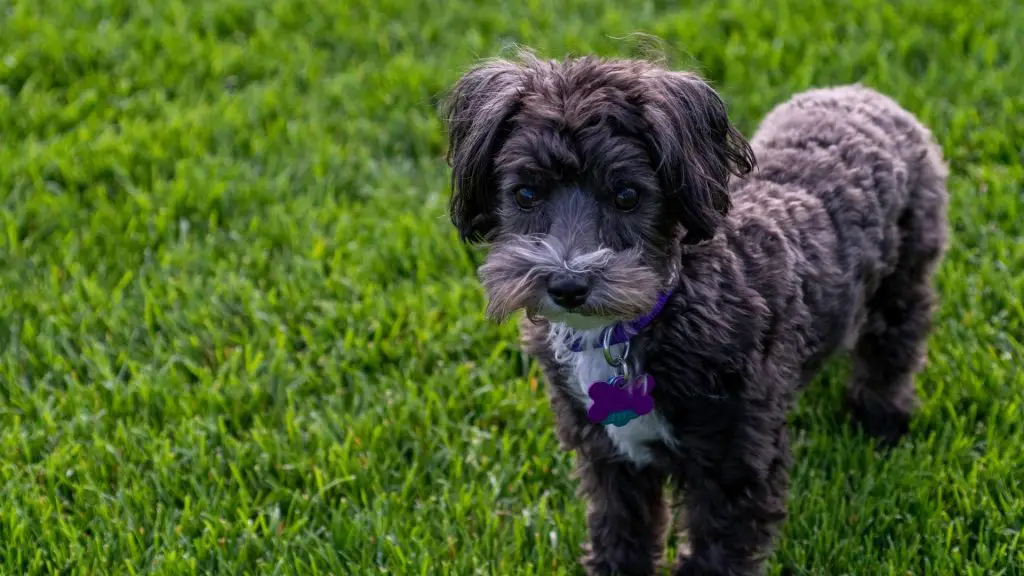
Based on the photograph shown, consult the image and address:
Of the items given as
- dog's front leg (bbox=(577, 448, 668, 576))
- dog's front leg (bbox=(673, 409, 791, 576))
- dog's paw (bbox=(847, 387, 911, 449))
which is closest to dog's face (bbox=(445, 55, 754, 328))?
dog's front leg (bbox=(673, 409, 791, 576))

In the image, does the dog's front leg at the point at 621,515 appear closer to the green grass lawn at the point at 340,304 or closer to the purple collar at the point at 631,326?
the green grass lawn at the point at 340,304

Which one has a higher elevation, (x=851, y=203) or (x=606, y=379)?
(x=851, y=203)

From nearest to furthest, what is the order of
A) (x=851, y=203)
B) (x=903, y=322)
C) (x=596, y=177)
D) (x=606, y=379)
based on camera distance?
(x=596, y=177) < (x=606, y=379) < (x=851, y=203) < (x=903, y=322)

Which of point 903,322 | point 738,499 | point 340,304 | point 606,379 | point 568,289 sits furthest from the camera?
point 340,304

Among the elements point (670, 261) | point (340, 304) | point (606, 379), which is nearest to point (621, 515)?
point (606, 379)

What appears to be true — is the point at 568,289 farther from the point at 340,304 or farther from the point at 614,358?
the point at 340,304

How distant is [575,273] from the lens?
3.24 m

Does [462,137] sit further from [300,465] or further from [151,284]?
[151,284]

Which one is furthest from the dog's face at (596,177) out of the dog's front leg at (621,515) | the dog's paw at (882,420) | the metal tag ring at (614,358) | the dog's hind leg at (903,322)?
the dog's paw at (882,420)

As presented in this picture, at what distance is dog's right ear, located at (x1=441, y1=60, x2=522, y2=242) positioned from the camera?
3502 millimetres

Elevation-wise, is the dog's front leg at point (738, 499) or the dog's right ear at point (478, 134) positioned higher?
the dog's right ear at point (478, 134)

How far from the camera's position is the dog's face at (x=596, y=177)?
3.30m

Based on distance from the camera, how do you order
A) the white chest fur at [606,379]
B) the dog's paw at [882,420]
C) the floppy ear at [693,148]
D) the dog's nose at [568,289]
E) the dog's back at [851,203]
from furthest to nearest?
the dog's paw at [882,420], the dog's back at [851,203], the white chest fur at [606,379], the floppy ear at [693,148], the dog's nose at [568,289]

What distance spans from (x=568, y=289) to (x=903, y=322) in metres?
2.06
